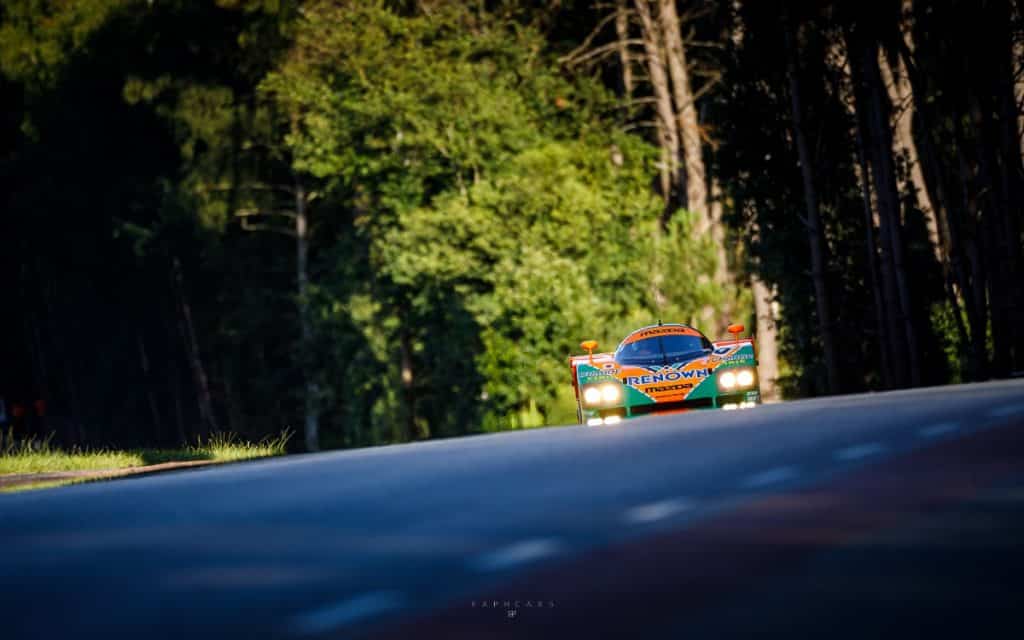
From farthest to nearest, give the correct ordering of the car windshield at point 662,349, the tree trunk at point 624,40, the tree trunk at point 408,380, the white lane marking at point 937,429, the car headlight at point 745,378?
the tree trunk at point 408,380
the tree trunk at point 624,40
the car windshield at point 662,349
the car headlight at point 745,378
the white lane marking at point 937,429

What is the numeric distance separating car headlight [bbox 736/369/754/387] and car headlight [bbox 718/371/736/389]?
1.8 inches

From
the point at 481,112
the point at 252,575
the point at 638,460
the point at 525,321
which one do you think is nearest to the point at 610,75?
the point at 481,112

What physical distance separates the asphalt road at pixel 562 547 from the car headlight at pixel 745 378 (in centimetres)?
732

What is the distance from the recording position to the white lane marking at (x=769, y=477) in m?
8.82

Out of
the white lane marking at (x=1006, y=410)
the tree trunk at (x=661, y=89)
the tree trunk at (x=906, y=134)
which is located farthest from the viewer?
the tree trunk at (x=661, y=89)

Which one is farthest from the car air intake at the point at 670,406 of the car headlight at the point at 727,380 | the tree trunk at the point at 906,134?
the tree trunk at the point at 906,134

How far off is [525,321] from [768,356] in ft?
17.6

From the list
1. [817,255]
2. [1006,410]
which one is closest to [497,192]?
[817,255]

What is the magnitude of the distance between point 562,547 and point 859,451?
366 cm

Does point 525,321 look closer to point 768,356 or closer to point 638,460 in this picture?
point 768,356

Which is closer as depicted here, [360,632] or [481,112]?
[360,632]

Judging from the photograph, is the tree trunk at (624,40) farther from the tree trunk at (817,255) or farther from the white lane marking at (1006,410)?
the white lane marking at (1006,410)

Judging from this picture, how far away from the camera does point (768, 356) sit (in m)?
37.8

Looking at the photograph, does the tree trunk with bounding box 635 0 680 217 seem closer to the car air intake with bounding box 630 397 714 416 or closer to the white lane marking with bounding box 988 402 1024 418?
the car air intake with bounding box 630 397 714 416
